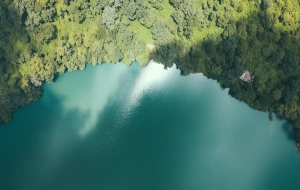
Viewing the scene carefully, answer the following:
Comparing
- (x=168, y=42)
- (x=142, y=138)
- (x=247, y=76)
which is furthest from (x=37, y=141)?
(x=247, y=76)

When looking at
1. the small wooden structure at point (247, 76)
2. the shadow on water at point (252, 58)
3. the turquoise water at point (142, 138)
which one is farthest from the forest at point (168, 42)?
the turquoise water at point (142, 138)

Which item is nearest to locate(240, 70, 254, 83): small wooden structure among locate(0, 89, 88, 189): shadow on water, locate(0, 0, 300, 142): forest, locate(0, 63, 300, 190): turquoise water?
locate(0, 0, 300, 142): forest

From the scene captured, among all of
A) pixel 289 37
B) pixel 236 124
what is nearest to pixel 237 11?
pixel 289 37

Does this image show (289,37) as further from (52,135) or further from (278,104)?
(52,135)

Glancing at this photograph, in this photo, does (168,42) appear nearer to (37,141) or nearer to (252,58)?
(252,58)

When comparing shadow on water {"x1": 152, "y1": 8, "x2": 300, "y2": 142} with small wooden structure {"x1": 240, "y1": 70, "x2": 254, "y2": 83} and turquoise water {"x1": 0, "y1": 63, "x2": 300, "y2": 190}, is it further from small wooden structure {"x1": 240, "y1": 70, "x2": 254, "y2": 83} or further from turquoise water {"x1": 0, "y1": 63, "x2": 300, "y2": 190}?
turquoise water {"x1": 0, "y1": 63, "x2": 300, "y2": 190}
